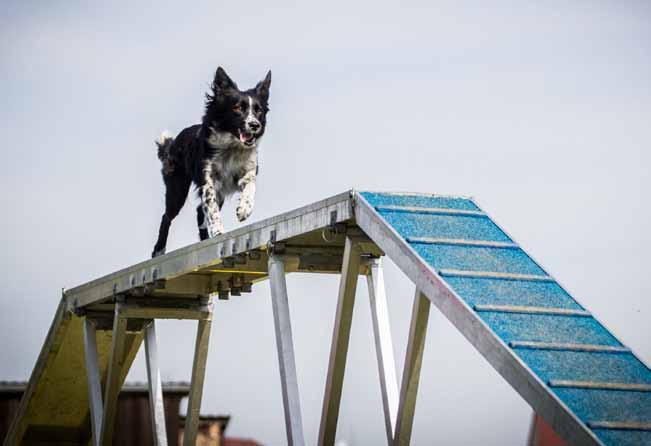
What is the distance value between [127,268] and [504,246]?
19.3ft

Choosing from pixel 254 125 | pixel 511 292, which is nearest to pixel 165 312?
pixel 254 125

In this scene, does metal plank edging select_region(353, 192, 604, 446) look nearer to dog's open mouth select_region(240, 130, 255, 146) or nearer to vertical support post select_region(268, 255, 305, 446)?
vertical support post select_region(268, 255, 305, 446)

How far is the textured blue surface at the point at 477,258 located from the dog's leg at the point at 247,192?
450 centimetres

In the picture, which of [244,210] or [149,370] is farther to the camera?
[149,370]

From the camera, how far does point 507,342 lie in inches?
395

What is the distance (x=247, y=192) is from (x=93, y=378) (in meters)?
3.21

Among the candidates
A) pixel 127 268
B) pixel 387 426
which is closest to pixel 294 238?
pixel 387 426

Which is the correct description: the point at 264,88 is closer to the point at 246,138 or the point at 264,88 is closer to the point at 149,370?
the point at 246,138

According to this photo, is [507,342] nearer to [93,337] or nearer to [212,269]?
[212,269]

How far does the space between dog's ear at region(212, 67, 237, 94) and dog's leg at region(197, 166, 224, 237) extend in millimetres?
849

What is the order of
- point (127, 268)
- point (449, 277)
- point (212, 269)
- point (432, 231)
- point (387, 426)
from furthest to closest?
point (127, 268), point (212, 269), point (387, 426), point (432, 231), point (449, 277)

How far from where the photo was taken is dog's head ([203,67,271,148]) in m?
15.3

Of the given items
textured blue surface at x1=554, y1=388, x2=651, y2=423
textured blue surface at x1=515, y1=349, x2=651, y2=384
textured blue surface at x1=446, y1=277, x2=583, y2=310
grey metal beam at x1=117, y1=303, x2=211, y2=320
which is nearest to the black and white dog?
grey metal beam at x1=117, y1=303, x2=211, y2=320

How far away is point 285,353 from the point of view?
→ 41.9 ft
